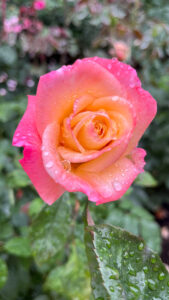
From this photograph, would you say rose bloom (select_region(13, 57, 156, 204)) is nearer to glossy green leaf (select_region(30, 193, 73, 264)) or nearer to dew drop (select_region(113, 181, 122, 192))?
dew drop (select_region(113, 181, 122, 192))

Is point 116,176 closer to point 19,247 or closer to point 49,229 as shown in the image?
point 49,229

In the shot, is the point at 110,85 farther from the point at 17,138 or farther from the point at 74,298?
the point at 74,298

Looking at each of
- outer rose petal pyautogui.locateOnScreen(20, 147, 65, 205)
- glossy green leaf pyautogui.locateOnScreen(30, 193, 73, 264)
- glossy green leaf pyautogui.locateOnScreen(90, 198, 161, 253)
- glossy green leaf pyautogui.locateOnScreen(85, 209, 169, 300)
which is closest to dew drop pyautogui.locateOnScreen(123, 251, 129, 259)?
glossy green leaf pyautogui.locateOnScreen(85, 209, 169, 300)

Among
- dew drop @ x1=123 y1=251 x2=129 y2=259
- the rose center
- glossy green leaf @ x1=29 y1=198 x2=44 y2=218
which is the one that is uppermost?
the rose center

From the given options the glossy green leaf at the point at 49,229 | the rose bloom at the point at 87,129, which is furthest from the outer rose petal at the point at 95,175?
the glossy green leaf at the point at 49,229

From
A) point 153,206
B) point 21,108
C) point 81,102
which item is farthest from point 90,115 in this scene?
point 153,206

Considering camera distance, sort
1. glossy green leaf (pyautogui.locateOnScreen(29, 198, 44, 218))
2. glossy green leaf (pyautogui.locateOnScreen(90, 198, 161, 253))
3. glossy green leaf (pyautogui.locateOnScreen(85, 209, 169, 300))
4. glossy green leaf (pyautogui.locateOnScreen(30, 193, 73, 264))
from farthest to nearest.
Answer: glossy green leaf (pyautogui.locateOnScreen(90, 198, 161, 253))
glossy green leaf (pyautogui.locateOnScreen(29, 198, 44, 218))
glossy green leaf (pyautogui.locateOnScreen(30, 193, 73, 264))
glossy green leaf (pyautogui.locateOnScreen(85, 209, 169, 300))

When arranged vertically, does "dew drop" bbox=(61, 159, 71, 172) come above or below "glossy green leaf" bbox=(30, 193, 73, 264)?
above
